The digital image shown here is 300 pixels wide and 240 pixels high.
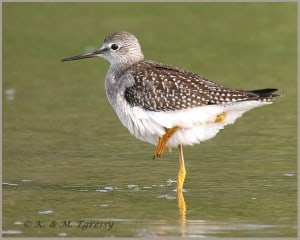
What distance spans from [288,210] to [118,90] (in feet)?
10.1

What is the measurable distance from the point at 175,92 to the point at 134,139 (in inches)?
114

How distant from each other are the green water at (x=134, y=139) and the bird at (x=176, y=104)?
624mm

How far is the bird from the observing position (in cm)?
1288

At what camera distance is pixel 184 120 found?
42.5 feet

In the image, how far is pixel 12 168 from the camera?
1391 cm

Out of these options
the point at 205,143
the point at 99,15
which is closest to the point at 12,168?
the point at 205,143

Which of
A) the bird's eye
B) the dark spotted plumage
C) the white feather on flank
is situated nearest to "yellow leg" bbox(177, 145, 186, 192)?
the white feather on flank

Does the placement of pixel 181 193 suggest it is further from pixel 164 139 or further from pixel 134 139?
pixel 134 139

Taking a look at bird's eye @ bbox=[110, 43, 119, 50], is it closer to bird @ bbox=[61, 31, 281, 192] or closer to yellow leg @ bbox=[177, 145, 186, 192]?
bird @ bbox=[61, 31, 281, 192]

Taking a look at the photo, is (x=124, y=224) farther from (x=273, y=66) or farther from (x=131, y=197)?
(x=273, y=66)

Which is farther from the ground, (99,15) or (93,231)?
(99,15)

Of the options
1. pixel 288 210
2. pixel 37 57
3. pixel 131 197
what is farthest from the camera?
pixel 37 57

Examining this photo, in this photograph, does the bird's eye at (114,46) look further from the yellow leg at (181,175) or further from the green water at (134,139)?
the yellow leg at (181,175)

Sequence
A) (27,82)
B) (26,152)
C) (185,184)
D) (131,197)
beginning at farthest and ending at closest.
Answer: (27,82) → (26,152) → (185,184) → (131,197)
